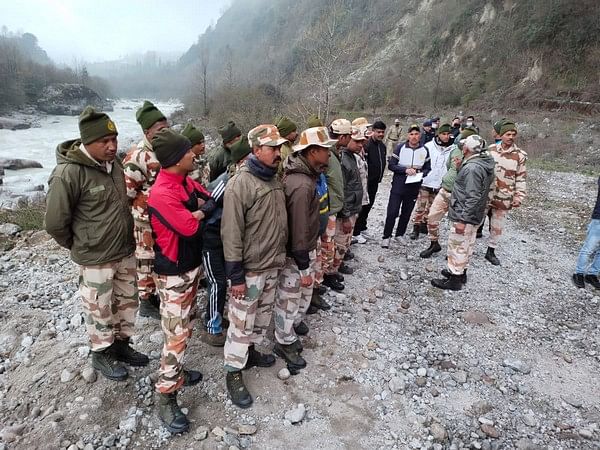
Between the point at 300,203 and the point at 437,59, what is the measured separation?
4041 cm

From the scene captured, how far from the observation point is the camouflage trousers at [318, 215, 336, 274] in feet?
14.2

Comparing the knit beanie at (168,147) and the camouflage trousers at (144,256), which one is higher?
the knit beanie at (168,147)

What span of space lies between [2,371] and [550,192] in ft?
39.3

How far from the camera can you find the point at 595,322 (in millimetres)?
4445

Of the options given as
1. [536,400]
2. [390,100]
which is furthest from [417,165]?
[390,100]

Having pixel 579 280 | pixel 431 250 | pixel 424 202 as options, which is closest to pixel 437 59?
pixel 424 202

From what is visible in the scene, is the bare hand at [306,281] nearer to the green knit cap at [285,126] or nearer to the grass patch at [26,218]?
the green knit cap at [285,126]

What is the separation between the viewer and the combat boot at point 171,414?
2.65 metres

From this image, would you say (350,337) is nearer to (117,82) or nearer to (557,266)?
(557,266)

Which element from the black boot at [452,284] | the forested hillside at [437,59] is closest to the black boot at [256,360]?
the black boot at [452,284]

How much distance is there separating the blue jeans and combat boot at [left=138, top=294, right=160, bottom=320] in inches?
227

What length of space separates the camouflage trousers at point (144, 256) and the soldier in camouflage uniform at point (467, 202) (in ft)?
12.1

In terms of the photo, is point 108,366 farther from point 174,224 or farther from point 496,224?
point 496,224

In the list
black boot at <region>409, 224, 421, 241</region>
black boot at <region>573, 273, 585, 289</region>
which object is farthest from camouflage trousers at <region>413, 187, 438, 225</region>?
black boot at <region>573, 273, 585, 289</region>
